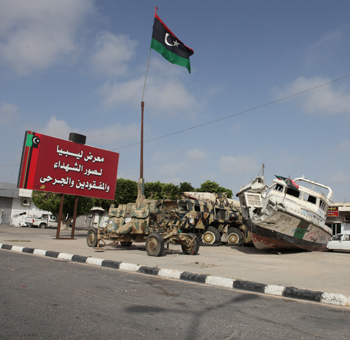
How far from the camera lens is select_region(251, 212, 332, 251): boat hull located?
41.7ft

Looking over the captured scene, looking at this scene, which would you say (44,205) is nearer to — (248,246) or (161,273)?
(248,246)

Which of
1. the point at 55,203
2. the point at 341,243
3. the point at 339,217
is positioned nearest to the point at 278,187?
the point at 341,243

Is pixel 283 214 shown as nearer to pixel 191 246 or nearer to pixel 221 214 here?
pixel 191 246

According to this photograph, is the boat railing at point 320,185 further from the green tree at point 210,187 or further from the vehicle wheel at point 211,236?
the green tree at point 210,187

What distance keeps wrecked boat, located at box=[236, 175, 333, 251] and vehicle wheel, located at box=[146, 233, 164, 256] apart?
13.7ft

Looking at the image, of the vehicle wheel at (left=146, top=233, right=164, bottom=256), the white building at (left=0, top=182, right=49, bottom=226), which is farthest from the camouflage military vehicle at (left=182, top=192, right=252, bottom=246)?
the white building at (left=0, top=182, right=49, bottom=226)

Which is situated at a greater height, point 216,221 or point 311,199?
point 311,199

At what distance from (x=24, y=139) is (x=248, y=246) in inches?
480

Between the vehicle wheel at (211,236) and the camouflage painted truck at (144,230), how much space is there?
4814 mm

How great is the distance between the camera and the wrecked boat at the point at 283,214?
12.7 m

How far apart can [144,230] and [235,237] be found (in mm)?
7460

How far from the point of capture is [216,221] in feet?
57.7

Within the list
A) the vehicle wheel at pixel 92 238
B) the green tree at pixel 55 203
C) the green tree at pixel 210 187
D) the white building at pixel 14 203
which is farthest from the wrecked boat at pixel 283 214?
the white building at pixel 14 203

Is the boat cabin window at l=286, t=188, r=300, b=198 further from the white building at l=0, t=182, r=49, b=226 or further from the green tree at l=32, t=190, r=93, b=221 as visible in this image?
the white building at l=0, t=182, r=49, b=226
